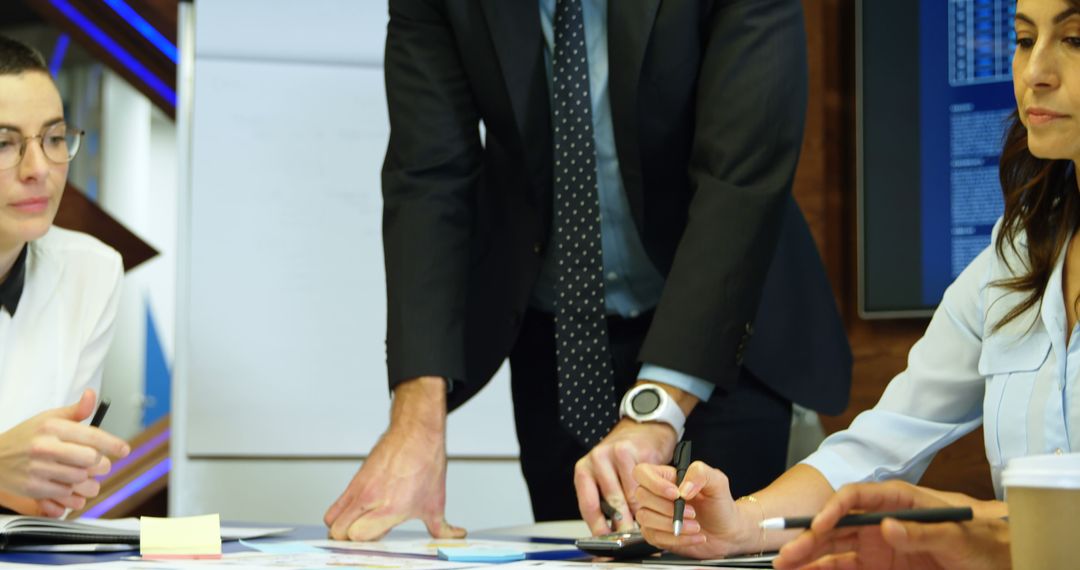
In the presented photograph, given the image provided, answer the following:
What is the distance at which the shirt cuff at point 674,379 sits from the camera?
1.56m

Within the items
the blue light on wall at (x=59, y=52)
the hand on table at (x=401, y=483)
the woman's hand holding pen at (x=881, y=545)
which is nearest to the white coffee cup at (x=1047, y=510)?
the woman's hand holding pen at (x=881, y=545)

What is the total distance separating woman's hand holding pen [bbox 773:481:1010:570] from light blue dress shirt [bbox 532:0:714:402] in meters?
0.77

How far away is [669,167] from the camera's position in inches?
68.5

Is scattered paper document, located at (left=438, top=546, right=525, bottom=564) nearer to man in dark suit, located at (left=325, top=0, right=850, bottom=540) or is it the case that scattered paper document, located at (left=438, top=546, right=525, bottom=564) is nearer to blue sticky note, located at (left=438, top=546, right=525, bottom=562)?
blue sticky note, located at (left=438, top=546, right=525, bottom=562)

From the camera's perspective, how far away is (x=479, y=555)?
125 cm

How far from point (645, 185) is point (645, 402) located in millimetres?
346

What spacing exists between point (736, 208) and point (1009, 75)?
4.21 feet

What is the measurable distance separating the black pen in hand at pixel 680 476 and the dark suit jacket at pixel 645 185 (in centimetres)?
30

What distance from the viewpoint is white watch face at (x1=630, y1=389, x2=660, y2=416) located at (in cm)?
150

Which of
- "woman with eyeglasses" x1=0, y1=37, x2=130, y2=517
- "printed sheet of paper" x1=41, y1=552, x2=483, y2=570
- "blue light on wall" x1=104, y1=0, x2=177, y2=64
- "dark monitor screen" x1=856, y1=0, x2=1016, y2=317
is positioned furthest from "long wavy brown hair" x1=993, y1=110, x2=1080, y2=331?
"blue light on wall" x1=104, y1=0, x2=177, y2=64

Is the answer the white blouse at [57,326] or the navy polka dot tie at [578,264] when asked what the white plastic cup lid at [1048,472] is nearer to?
the navy polka dot tie at [578,264]

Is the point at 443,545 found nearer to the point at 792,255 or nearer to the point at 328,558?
the point at 328,558

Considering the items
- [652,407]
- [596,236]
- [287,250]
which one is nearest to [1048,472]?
[652,407]

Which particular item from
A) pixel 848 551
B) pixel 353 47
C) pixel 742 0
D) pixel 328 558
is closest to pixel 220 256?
pixel 353 47
